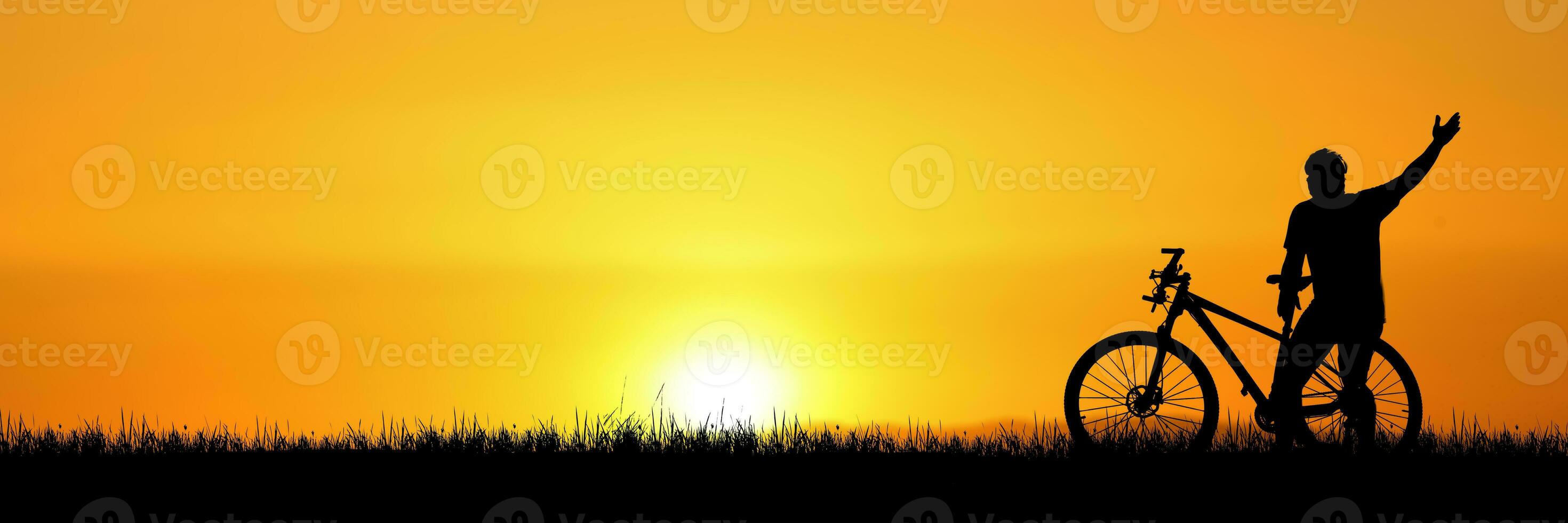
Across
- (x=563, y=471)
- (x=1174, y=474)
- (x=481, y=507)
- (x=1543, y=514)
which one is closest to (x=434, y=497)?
(x=481, y=507)

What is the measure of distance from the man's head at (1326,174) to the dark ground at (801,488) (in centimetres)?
192

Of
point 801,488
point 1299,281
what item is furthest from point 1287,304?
point 801,488

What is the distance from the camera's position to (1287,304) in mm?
9961

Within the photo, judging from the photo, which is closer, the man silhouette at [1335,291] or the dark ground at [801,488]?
the dark ground at [801,488]

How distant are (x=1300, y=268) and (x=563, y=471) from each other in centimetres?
562

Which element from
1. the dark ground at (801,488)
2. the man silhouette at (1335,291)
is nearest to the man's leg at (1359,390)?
the man silhouette at (1335,291)

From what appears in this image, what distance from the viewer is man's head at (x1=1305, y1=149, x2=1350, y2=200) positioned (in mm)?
9688

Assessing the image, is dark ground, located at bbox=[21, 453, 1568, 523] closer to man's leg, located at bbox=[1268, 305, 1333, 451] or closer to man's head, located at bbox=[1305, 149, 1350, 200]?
man's leg, located at bbox=[1268, 305, 1333, 451]

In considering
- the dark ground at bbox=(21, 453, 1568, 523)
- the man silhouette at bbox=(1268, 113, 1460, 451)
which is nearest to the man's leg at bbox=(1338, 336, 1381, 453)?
the man silhouette at bbox=(1268, 113, 1460, 451)

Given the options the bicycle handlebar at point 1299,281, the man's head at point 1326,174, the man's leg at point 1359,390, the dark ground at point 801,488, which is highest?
the man's head at point 1326,174

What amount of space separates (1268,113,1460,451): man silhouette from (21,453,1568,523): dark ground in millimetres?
676

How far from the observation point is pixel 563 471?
8688 millimetres

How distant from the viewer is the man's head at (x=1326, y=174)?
9.69 metres

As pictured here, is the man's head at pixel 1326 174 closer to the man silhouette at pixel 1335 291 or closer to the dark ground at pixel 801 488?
the man silhouette at pixel 1335 291
